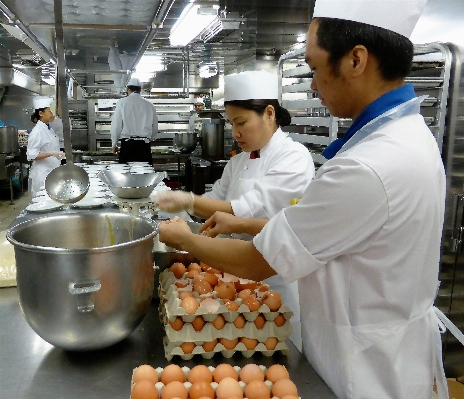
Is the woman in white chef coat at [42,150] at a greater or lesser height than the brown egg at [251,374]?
greater

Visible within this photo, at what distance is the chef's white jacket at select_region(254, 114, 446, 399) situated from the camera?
91 cm

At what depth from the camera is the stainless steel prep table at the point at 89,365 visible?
0.99m

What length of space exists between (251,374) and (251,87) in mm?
1522

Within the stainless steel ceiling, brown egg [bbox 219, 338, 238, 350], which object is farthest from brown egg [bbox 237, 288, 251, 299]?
the stainless steel ceiling

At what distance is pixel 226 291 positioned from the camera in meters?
1.20

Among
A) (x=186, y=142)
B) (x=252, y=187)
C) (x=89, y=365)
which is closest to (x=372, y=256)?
(x=89, y=365)

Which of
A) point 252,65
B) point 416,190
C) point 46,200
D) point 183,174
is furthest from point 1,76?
point 416,190

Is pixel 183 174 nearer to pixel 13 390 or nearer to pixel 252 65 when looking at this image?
pixel 252 65

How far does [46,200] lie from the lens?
2871mm

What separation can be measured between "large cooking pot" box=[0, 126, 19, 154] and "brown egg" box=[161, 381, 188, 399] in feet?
26.2

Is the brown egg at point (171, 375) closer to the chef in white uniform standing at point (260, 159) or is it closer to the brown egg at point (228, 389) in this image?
the brown egg at point (228, 389)

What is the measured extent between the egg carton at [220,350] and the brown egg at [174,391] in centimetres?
19

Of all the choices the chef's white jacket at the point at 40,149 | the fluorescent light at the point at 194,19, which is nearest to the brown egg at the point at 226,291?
the fluorescent light at the point at 194,19

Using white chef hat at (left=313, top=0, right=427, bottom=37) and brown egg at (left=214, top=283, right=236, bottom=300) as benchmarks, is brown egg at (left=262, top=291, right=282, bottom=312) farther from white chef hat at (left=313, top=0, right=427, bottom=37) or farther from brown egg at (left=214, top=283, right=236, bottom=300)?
white chef hat at (left=313, top=0, right=427, bottom=37)
